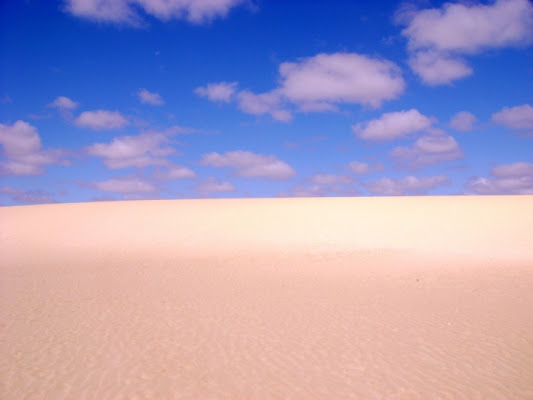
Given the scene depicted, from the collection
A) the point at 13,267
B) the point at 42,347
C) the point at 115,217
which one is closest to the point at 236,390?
the point at 42,347

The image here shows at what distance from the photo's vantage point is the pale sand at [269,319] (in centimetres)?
742

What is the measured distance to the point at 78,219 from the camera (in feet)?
136

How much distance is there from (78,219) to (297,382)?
131 feet

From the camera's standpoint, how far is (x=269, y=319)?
446 inches

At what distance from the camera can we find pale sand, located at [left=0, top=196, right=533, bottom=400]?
24.3 feet

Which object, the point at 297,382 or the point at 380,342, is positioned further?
the point at 380,342

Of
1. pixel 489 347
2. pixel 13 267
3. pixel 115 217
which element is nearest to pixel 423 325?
pixel 489 347

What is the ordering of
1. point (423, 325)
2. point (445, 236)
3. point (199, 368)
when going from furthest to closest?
point (445, 236)
point (423, 325)
point (199, 368)

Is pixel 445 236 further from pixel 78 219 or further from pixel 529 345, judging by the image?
pixel 78 219

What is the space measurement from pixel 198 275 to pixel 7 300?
25.1ft

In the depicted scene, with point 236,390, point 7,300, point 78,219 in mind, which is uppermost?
point 78,219

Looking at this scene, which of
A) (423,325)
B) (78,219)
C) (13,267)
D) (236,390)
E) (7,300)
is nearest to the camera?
(236,390)

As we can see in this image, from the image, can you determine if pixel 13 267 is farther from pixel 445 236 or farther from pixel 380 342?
pixel 445 236

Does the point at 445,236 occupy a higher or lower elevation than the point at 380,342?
higher
